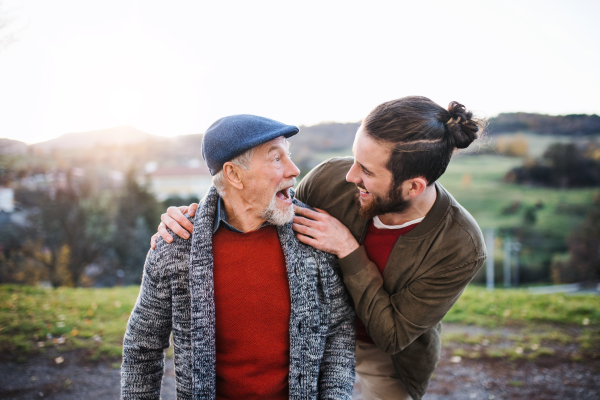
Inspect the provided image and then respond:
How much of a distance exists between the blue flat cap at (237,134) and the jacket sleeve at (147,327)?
600 mm

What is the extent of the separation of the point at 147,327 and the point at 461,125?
2116 millimetres

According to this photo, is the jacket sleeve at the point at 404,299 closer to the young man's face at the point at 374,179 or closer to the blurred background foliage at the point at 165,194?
the young man's face at the point at 374,179

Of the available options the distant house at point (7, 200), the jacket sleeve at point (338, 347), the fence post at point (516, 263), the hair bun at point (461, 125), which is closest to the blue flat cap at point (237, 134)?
the jacket sleeve at point (338, 347)

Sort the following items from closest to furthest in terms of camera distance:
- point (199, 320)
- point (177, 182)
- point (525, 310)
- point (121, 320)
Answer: point (199, 320) < point (121, 320) < point (525, 310) < point (177, 182)

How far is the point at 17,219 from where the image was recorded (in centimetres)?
1359

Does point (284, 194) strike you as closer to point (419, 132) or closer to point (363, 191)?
point (363, 191)

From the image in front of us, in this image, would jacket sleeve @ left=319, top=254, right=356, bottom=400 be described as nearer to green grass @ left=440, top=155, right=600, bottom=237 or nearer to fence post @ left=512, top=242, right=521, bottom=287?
green grass @ left=440, top=155, right=600, bottom=237

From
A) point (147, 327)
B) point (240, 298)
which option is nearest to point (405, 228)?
point (240, 298)

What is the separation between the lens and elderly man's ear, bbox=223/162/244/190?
1945 millimetres

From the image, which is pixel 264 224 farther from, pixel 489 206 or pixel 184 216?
pixel 489 206

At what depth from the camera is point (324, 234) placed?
6.81 feet

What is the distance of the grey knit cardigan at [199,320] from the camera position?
1.84 meters

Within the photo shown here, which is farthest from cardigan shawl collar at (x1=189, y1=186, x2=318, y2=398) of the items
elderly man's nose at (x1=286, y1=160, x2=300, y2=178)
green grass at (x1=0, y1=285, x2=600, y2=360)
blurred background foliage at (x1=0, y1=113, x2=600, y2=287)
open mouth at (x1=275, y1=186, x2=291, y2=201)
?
green grass at (x1=0, y1=285, x2=600, y2=360)

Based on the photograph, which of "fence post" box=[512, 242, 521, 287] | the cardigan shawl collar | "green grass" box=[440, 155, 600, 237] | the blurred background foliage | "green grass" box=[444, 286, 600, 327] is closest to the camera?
the cardigan shawl collar
